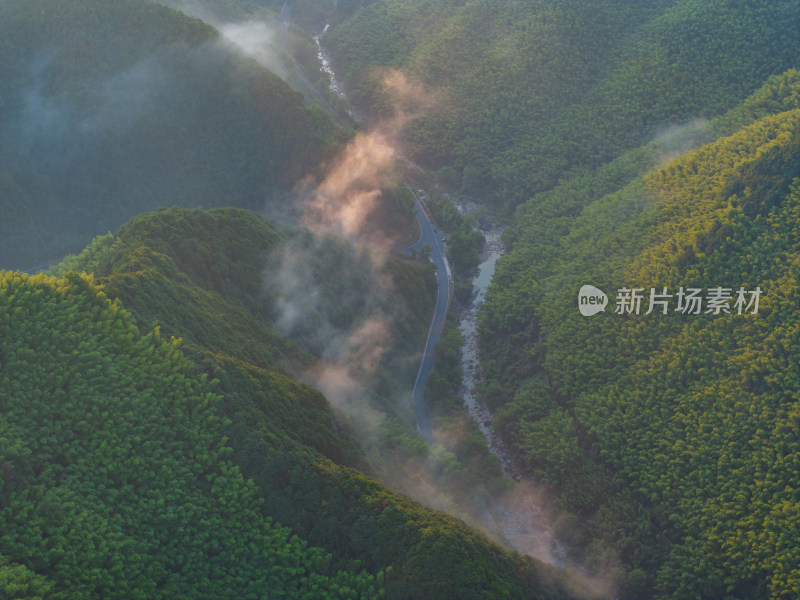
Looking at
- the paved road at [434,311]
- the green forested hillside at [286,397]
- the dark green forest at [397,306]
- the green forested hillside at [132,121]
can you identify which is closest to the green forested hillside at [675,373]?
the dark green forest at [397,306]

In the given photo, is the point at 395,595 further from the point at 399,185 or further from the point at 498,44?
the point at 498,44

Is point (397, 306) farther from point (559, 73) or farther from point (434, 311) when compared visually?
point (559, 73)

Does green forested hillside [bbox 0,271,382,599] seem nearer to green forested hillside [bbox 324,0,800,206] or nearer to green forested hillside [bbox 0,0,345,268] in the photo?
green forested hillside [bbox 0,0,345,268]

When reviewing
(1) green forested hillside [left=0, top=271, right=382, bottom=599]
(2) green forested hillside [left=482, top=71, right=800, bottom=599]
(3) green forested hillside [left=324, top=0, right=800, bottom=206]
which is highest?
(3) green forested hillside [left=324, top=0, right=800, bottom=206]

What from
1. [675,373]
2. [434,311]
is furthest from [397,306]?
[675,373]

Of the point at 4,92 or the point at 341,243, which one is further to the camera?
the point at 4,92

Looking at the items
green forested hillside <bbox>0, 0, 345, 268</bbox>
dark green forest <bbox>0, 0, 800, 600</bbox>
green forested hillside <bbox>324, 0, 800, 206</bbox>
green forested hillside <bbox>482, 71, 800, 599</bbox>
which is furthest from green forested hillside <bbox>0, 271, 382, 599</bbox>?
green forested hillside <bbox>324, 0, 800, 206</bbox>

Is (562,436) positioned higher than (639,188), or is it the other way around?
(639,188)

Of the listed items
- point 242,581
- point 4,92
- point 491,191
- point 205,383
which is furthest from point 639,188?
point 4,92
